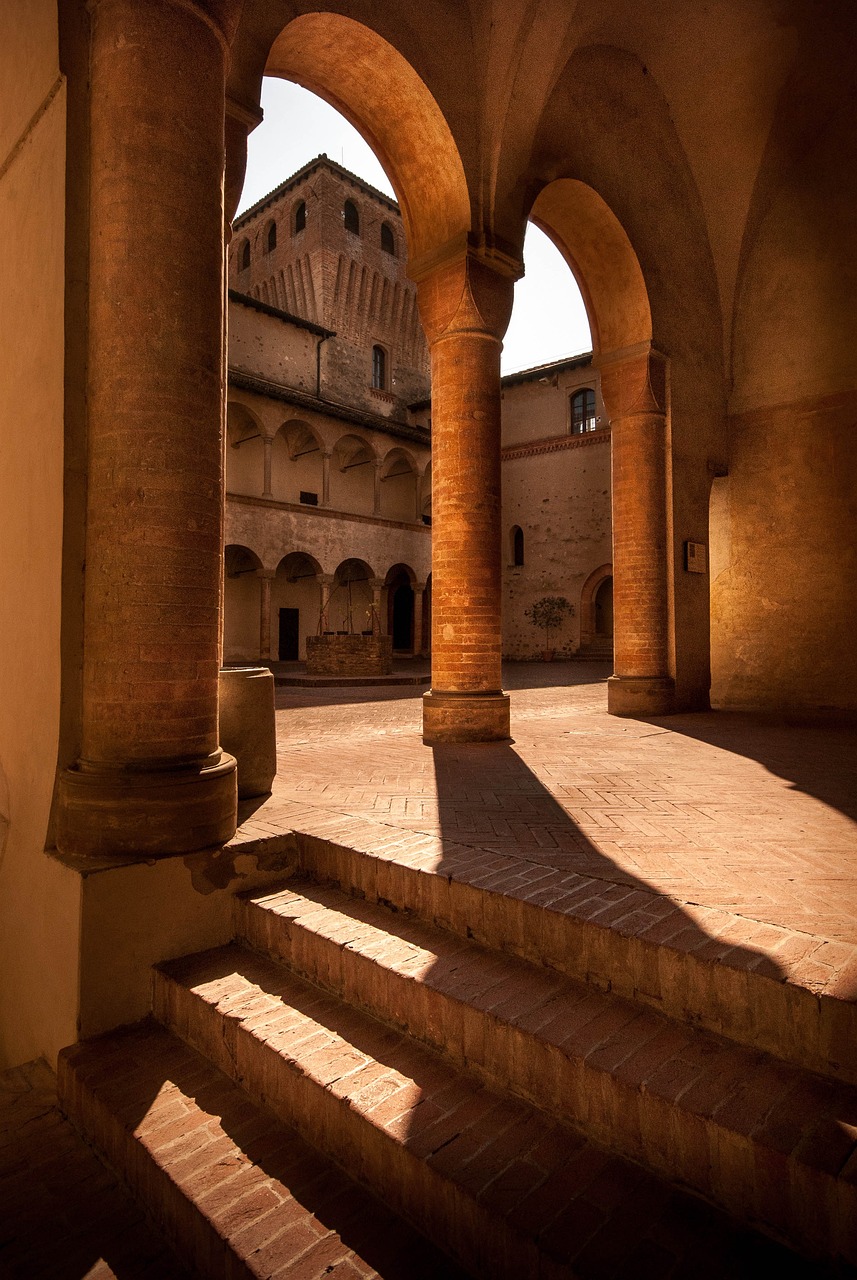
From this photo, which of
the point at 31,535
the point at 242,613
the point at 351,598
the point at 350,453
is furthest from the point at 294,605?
the point at 31,535

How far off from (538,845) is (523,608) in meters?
25.3

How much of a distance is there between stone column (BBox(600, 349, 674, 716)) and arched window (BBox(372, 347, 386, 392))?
77.9 feet

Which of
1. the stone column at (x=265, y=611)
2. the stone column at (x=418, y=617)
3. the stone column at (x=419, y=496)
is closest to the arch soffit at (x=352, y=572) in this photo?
the stone column at (x=418, y=617)

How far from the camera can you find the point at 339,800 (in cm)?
430

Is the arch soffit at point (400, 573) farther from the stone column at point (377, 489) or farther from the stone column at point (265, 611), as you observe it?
the stone column at point (265, 611)

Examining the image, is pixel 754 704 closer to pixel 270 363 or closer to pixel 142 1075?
pixel 142 1075

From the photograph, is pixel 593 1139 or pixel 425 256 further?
pixel 425 256

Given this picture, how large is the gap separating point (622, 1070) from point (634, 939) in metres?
0.42

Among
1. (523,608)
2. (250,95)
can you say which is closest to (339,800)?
(250,95)

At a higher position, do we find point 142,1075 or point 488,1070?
point 488,1070

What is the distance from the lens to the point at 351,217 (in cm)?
2995

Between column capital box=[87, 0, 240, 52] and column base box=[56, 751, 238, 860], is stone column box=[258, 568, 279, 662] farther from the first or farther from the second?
column base box=[56, 751, 238, 860]

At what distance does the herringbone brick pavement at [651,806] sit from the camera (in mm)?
2580

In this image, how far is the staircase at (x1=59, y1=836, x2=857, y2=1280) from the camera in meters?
1.68
